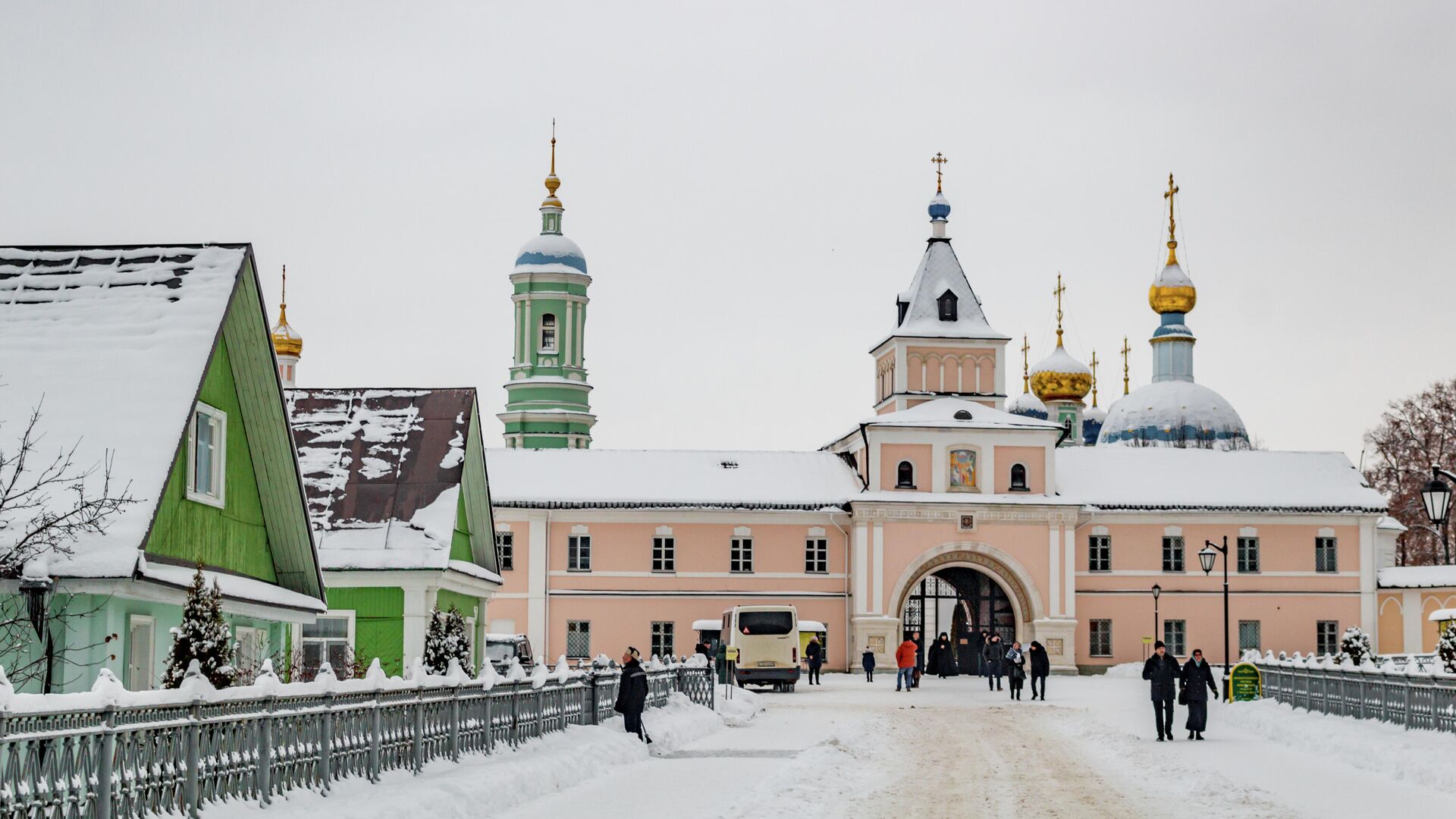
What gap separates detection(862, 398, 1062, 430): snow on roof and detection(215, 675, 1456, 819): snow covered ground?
28398 millimetres

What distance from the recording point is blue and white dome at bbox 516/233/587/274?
74.1 m

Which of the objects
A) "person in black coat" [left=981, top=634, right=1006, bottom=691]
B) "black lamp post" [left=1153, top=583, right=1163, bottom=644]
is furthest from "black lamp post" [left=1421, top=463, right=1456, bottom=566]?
"black lamp post" [left=1153, top=583, right=1163, bottom=644]

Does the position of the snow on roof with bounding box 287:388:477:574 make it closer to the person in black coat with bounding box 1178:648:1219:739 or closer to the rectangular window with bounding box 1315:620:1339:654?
the person in black coat with bounding box 1178:648:1219:739

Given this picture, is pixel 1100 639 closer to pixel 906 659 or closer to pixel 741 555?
pixel 741 555

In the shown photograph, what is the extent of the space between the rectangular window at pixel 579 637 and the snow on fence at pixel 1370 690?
30.6 metres

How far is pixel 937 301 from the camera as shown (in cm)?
6456

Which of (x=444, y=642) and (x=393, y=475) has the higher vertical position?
(x=393, y=475)

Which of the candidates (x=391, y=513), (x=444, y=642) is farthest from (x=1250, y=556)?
(x=444, y=642)

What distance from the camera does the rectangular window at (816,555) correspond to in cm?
6034

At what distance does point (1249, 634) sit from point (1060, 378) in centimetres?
3220

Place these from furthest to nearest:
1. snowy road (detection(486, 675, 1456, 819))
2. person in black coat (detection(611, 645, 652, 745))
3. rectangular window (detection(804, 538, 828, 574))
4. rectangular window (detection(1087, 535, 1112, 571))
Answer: rectangular window (detection(1087, 535, 1112, 571))
rectangular window (detection(804, 538, 828, 574))
person in black coat (detection(611, 645, 652, 745))
snowy road (detection(486, 675, 1456, 819))

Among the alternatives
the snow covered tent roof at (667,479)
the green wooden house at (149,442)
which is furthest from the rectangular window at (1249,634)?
the green wooden house at (149,442)

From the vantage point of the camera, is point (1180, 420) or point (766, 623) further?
point (1180, 420)

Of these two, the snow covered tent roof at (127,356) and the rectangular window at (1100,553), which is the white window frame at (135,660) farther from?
the rectangular window at (1100,553)
